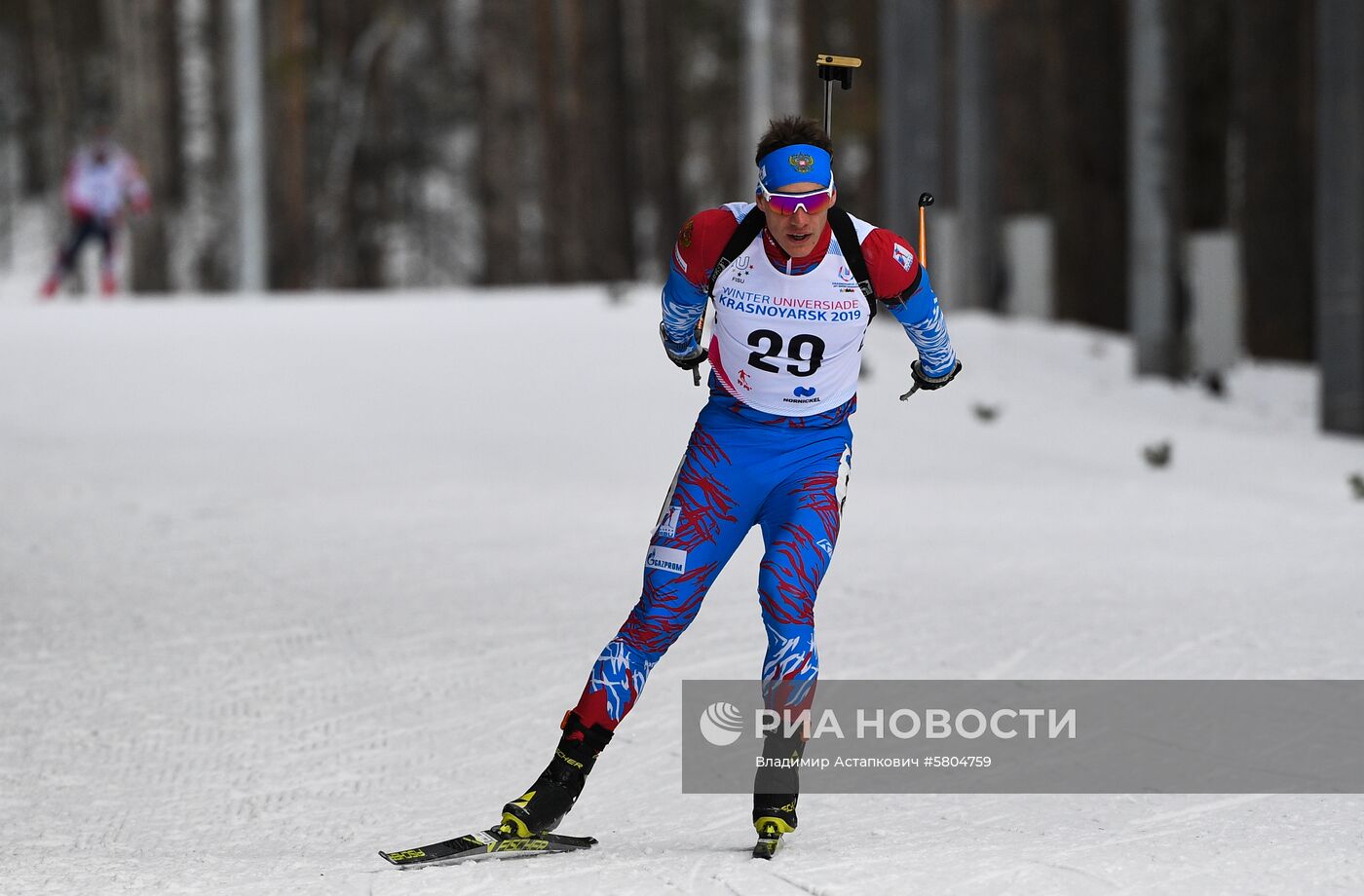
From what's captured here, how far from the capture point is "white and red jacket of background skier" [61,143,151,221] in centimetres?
2200

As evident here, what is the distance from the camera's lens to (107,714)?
7340 mm

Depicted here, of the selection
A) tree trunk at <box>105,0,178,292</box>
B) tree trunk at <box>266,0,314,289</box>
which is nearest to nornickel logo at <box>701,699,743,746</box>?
tree trunk at <box>105,0,178,292</box>

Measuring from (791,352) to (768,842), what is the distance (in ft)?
4.21

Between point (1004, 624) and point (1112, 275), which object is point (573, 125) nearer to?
point (1112, 275)

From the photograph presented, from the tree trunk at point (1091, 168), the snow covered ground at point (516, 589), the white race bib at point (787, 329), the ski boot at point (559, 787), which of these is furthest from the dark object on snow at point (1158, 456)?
the tree trunk at point (1091, 168)

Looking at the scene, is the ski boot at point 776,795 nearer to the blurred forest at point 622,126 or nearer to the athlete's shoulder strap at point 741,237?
the athlete's shoulder strap at point 741,237

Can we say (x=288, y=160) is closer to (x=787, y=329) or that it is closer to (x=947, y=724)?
(x=947, y=724)

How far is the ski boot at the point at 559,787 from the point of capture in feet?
17.7

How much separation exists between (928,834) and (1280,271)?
16.7 m

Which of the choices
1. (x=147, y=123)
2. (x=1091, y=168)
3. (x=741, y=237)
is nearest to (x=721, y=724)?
(x=741, y=237)

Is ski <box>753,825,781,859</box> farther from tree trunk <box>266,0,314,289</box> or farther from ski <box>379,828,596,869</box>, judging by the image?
tree trunk <box>266,0,314,289</box>

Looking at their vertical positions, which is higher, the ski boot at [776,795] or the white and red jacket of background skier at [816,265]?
the white and red jacket of background skier at [816,265]

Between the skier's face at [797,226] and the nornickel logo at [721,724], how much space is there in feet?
7.04

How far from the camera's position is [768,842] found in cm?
533
